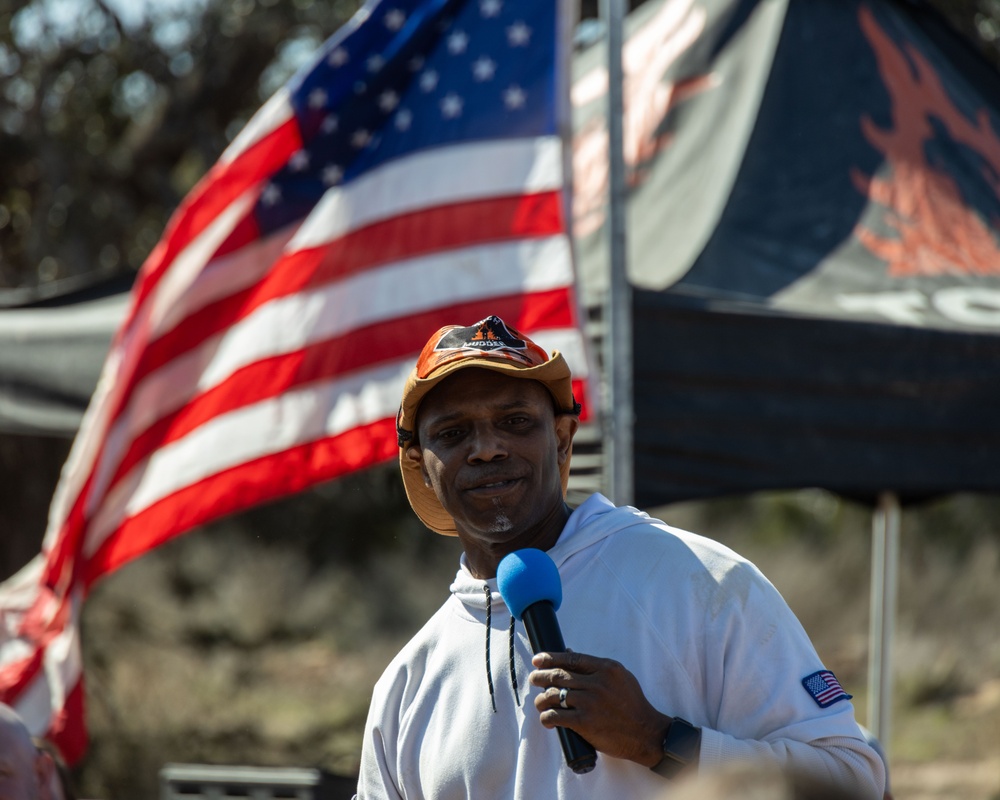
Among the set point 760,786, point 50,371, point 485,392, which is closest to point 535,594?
point 485,392

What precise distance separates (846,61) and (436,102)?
177 cm

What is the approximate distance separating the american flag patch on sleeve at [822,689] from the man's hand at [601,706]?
229 mm

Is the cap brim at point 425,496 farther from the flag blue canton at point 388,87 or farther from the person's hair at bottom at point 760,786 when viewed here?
the flag blue canton at point 388,87

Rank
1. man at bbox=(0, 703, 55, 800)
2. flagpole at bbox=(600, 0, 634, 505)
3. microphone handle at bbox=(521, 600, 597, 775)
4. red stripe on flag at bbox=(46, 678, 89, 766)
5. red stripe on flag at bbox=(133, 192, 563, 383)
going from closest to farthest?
1. microphone handle at bbox=(521, 600, 597, 775)
2. man at bbox=(0, 703, 55, 800)
3. flagpole at bbox=(600, 0, 634, 505)
4. red stripe on flag at bbox=(133, 192, 563, 383)
5. red stripe on flag at bbox=(46, 678, 89, 766)

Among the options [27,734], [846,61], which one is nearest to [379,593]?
[846,61]

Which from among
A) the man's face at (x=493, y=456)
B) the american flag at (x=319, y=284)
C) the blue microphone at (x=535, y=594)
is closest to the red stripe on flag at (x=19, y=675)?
the american flag at (x=319, y=284)

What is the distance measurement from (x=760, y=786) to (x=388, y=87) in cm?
375

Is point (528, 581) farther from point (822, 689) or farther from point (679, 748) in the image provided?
point (822, 689)

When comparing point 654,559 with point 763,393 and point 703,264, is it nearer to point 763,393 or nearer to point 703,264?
point 763,393

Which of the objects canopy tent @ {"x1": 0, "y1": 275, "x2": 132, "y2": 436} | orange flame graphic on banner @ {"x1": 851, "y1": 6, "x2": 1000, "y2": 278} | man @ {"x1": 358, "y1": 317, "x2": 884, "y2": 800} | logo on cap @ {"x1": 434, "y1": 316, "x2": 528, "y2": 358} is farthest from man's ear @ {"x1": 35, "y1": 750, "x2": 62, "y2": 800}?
orange flame graphic on banner @ {"x1": 851, "y1": 6, "x2": 1000, "y2": 278}

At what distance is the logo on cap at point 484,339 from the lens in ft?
7.49

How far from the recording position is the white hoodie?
1.98m

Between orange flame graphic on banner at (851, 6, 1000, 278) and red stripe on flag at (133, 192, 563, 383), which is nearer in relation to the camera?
red stripe on flag at (133, 192, 563, 383)

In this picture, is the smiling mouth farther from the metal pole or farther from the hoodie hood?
the metal pole
